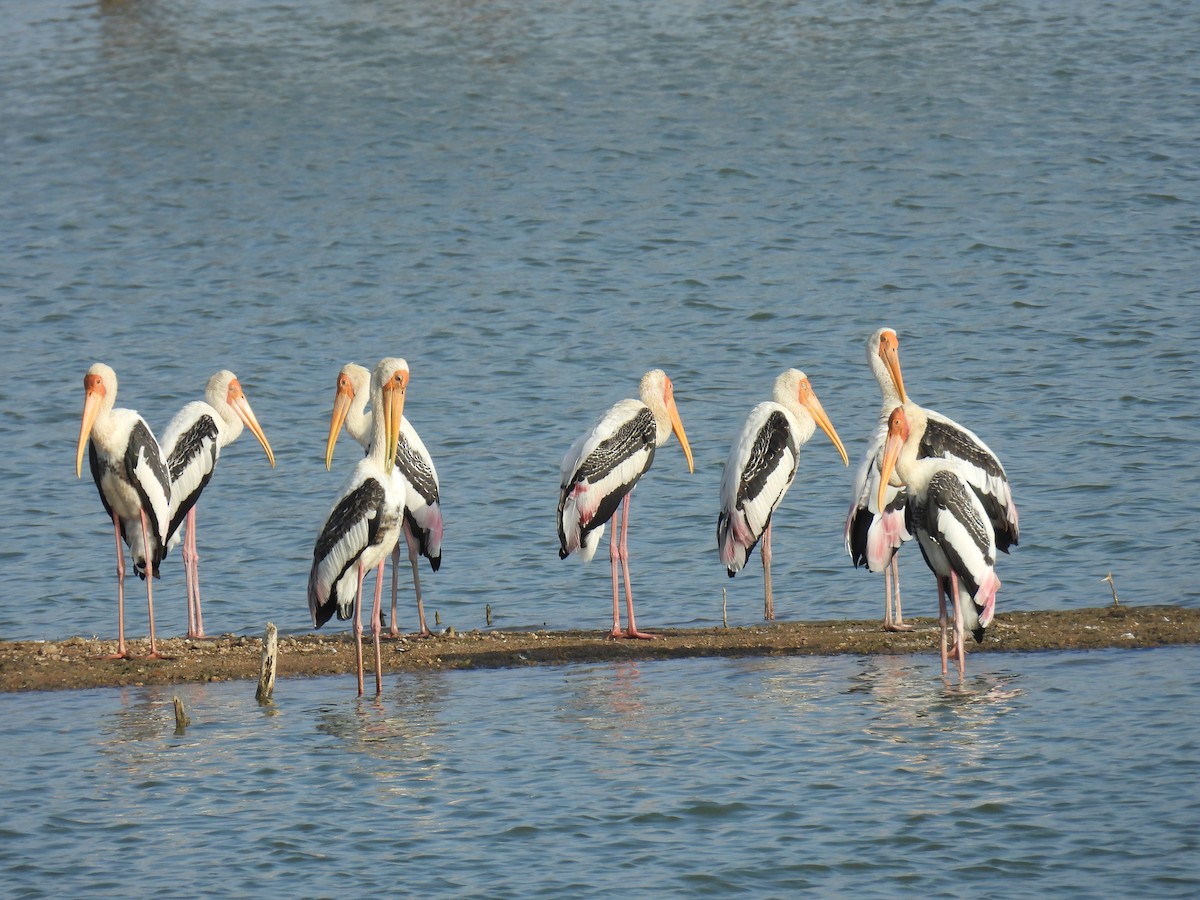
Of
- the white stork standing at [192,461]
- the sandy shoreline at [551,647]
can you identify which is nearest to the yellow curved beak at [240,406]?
the white stork standing at [192,461]

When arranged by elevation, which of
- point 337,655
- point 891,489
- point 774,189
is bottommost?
point 337,655

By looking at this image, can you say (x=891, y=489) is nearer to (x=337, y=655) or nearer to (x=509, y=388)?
(x=337, y=655)

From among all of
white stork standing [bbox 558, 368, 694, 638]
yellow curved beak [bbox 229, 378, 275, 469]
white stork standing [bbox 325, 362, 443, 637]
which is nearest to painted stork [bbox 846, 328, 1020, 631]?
white stork standing [bbox 558, 368, 694, 638]

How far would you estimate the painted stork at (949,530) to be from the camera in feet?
31.5

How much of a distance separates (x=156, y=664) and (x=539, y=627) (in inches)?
95.5

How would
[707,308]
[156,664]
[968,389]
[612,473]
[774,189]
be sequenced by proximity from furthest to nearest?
[774,189] → [707,308] → [968,389] → [612,473] → [156,664]

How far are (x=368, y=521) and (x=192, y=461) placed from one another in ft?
7.69

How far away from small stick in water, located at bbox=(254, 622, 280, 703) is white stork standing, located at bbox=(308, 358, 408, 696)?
18.4 inches

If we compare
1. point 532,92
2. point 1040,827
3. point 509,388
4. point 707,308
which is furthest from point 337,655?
point 532,92

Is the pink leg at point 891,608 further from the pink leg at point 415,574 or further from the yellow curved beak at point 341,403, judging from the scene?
the yellow curved beak at point 341,403

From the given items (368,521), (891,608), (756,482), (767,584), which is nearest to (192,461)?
(368,521)

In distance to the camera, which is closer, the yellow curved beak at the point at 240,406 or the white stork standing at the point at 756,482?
the white stork standing at the point at 756,482

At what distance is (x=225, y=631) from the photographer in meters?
12.0

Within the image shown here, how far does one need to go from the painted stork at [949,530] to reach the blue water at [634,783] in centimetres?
36
